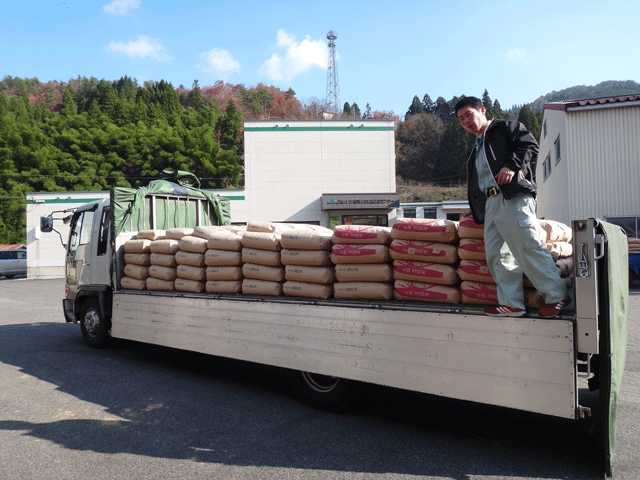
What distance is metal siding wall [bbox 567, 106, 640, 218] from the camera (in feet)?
55.4

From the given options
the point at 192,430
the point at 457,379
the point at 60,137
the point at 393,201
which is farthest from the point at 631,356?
the point at 60,137

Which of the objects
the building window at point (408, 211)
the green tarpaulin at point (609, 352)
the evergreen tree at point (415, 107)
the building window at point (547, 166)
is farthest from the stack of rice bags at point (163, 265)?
the evergreen tree at point (415, 107)

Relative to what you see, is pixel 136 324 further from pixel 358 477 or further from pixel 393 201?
pixel 393 201

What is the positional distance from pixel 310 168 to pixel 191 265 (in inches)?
918

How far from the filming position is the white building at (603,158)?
55.3ft

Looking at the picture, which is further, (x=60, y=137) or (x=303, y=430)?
(x=60, y=137)

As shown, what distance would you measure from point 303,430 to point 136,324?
11.2 feet

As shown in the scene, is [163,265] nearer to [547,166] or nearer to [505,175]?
[505,175]

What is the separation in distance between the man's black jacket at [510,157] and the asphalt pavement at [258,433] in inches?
75.4

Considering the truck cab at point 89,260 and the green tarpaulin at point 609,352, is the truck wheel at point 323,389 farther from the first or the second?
the truck cab at point 89,260

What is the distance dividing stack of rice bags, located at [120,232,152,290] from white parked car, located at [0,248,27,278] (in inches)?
1076

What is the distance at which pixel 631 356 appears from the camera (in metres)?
6.90

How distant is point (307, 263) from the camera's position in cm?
511

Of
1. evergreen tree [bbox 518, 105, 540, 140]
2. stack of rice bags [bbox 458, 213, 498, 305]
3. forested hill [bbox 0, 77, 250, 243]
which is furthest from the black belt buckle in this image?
evergreen tree [bbox 518, 105, 540, 140]
